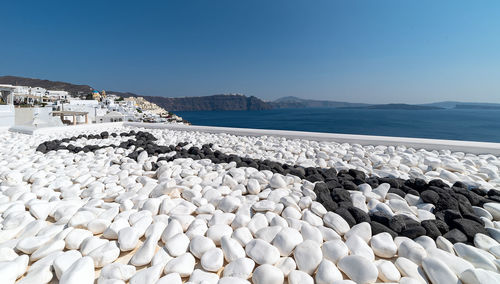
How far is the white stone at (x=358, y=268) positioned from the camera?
89 cm

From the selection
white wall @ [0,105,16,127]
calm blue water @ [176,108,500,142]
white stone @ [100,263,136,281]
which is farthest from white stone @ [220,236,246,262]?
calm blue water @ [176,108,500,142]

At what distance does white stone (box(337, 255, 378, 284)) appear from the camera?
891 mm

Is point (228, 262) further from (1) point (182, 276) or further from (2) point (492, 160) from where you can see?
(2) point (492, 160)

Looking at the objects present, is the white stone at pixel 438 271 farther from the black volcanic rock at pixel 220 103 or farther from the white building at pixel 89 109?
the black volcanic rock at pixel 220 103

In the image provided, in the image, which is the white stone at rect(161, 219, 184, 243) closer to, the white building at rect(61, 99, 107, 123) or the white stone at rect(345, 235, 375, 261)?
the white stone at rect(345, 235, 375, 261)

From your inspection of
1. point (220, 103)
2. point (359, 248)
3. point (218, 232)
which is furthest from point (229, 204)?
point (220, 103)

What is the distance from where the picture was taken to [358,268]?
3.01 ft

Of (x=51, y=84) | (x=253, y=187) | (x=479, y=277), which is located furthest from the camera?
(x=51, y=84)

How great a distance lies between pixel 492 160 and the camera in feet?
8.55

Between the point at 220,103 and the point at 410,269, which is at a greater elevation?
the point at 220,103

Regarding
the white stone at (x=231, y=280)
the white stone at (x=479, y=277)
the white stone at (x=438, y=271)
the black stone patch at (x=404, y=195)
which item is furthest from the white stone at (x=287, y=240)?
the white stone at (x=479, y=277)

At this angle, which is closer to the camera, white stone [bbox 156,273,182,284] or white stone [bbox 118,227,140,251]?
white stone [bbox 156,273,182,284]

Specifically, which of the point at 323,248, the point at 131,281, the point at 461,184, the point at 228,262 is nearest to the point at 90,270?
the point at 131,281

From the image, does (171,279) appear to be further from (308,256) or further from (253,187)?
(253,187)
